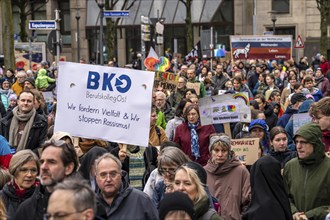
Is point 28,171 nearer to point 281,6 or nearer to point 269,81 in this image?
point 269,81

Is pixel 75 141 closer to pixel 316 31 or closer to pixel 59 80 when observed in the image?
pixel 59 80

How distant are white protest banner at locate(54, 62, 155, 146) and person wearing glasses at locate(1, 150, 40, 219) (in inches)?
67.6

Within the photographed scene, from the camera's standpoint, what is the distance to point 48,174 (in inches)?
235

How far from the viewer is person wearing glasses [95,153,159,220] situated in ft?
20.1

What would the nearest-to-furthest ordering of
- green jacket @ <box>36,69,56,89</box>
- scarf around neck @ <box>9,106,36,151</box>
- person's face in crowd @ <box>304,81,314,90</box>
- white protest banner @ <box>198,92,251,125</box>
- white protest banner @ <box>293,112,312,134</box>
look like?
scarf around neck @ <box>9,106,36,151</box> → white protest banner @ <box>293,112,312,134</box> → white protest banner @ <box>198,92,251,125</box> → person's face in crowd @ <box>304,81,314,90</box> → green jacket @ <box>36,69,56,89</box>

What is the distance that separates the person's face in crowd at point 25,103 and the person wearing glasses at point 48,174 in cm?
395

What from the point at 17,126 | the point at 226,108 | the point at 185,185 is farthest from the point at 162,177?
the point at 226,108

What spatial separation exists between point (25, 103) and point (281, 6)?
37978 mm

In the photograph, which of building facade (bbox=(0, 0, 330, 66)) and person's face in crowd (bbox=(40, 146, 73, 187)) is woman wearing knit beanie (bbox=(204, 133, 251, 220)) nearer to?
person's face in crowd (bbox=(40, 146, 73, 187))

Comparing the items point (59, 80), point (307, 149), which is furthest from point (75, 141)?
point (307, 149)

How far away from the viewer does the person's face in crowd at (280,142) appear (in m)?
8.95

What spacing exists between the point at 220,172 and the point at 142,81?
50.7 inches

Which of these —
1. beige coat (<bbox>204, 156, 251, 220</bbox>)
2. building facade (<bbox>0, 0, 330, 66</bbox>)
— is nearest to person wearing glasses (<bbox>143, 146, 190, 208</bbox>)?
beige coat (<bbox>204, 156, 251, 220</bbox>)

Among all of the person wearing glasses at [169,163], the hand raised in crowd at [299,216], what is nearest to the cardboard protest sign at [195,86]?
the person wearing glasses at [169,163]
